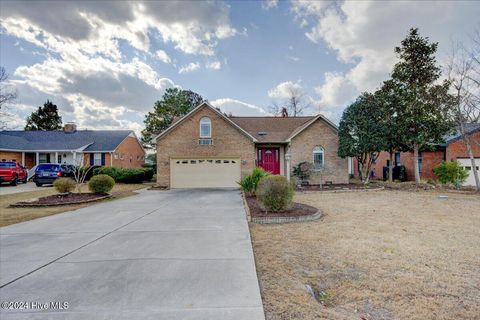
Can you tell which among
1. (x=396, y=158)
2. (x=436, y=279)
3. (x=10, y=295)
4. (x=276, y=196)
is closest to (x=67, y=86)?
(x=276, y=196)

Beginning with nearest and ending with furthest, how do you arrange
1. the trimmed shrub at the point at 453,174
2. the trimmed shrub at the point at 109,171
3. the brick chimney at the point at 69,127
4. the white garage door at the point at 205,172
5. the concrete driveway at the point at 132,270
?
the concrete driveway at the point at 132,270 → the trimmed shrub at the point at 453,174 → the white garage door at the point at 205,172 → the trimmed shrub at the point at 109,171 → the brick chimney at the point at 69,127

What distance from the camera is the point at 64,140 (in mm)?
30844

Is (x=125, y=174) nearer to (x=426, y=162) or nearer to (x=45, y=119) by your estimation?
(x=426, y=162)

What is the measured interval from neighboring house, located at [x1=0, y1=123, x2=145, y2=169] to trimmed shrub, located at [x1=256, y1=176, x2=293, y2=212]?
23.9 m

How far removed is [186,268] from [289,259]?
188 centimetres

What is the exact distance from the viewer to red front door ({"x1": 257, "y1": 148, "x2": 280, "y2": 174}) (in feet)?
69.8

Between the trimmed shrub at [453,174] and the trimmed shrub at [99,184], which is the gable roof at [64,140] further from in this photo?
the trimmed shrub at [453,174]

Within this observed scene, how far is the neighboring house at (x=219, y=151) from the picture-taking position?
64.8 ft

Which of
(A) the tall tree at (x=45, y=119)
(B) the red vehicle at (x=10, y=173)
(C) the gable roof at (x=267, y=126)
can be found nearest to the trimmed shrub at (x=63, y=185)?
(C) the gable roof at (x=267, y=126)

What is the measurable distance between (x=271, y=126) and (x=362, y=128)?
734 cm

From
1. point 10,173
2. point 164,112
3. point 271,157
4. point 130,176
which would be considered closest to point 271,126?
point 271,157

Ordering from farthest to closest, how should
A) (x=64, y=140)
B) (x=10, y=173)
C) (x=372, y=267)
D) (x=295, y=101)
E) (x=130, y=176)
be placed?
1. (x=295, y=101)
2. (x=64, y=140)
3. (x=130, y=176)
4. (x=10, y=173)
5. (x=372, y=267)

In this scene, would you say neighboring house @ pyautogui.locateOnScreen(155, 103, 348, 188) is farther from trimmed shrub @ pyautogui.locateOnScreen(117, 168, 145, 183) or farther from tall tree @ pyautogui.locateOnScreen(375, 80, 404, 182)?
trimmed shrub @ pyautogui.locateOnScreen(117, 168, 145, 183)

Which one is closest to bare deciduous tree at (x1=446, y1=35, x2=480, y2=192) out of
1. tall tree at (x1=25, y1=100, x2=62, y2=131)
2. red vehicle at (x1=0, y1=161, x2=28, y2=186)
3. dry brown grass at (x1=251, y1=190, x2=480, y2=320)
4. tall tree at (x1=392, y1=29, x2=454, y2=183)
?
tall tree at (x1=392, y1=29, x2=454, y2=183)
